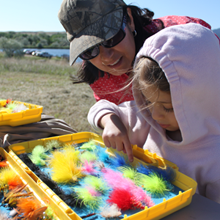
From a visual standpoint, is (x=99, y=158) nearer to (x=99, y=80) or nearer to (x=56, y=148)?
(x=56, y=148)

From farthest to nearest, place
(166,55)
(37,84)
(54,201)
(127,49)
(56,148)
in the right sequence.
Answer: (37,84) < (127,49) < (56,148) < (166,55) < (54,201)

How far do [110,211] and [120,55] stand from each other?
0.98 m

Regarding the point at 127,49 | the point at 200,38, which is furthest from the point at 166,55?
the point at 127,49

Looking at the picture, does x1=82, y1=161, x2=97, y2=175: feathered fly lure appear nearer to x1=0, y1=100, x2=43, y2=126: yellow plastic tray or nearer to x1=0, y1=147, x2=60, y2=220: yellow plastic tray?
x1=0, y1=147, x2=60, y2=220: yellow plastic tray

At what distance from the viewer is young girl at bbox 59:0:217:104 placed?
3.98ft

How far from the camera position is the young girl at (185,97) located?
0.82m

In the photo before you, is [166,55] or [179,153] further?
[179,153]

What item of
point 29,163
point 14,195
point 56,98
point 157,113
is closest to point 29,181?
point 14,195

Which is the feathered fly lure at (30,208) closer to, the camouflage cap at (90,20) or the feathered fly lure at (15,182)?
the feathered fly lure at (15,182)

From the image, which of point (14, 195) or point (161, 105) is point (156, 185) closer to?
point (161, 105)

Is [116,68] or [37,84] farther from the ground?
[116,68]

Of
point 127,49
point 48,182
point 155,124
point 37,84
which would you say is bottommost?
point 37,84

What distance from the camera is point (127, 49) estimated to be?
1388 millimetres

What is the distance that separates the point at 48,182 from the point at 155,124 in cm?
61
